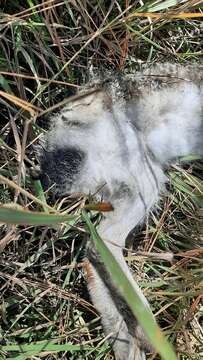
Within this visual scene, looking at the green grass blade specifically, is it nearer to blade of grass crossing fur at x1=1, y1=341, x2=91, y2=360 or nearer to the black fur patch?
the black fur patch

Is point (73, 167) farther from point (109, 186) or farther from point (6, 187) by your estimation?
point (6, 187)

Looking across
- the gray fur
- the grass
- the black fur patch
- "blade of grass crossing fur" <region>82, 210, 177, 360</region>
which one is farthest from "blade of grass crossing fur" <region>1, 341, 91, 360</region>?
"blade of grass crossing fur" <region>82, 210, 177, 360</region>

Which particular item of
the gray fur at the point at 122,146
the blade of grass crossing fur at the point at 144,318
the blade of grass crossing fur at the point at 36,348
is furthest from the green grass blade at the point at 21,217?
the blade of grass crossing fur at the point at 36,348

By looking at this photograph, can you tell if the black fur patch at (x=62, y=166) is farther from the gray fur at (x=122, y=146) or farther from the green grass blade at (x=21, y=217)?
the green grass blade at (x=21, y=217)

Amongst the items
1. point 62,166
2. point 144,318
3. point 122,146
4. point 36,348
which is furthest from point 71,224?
point 144,318

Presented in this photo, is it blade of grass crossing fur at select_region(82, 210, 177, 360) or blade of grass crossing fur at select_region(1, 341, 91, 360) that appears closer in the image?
blade of grass crossing fur at select_region(82, 210, 177, 360)

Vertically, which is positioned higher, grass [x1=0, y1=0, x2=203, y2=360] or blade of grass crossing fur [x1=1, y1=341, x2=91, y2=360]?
grass [x1=0, y1=0, x2=203, y2=360]

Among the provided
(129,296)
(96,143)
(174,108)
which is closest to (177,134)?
(174,108)
